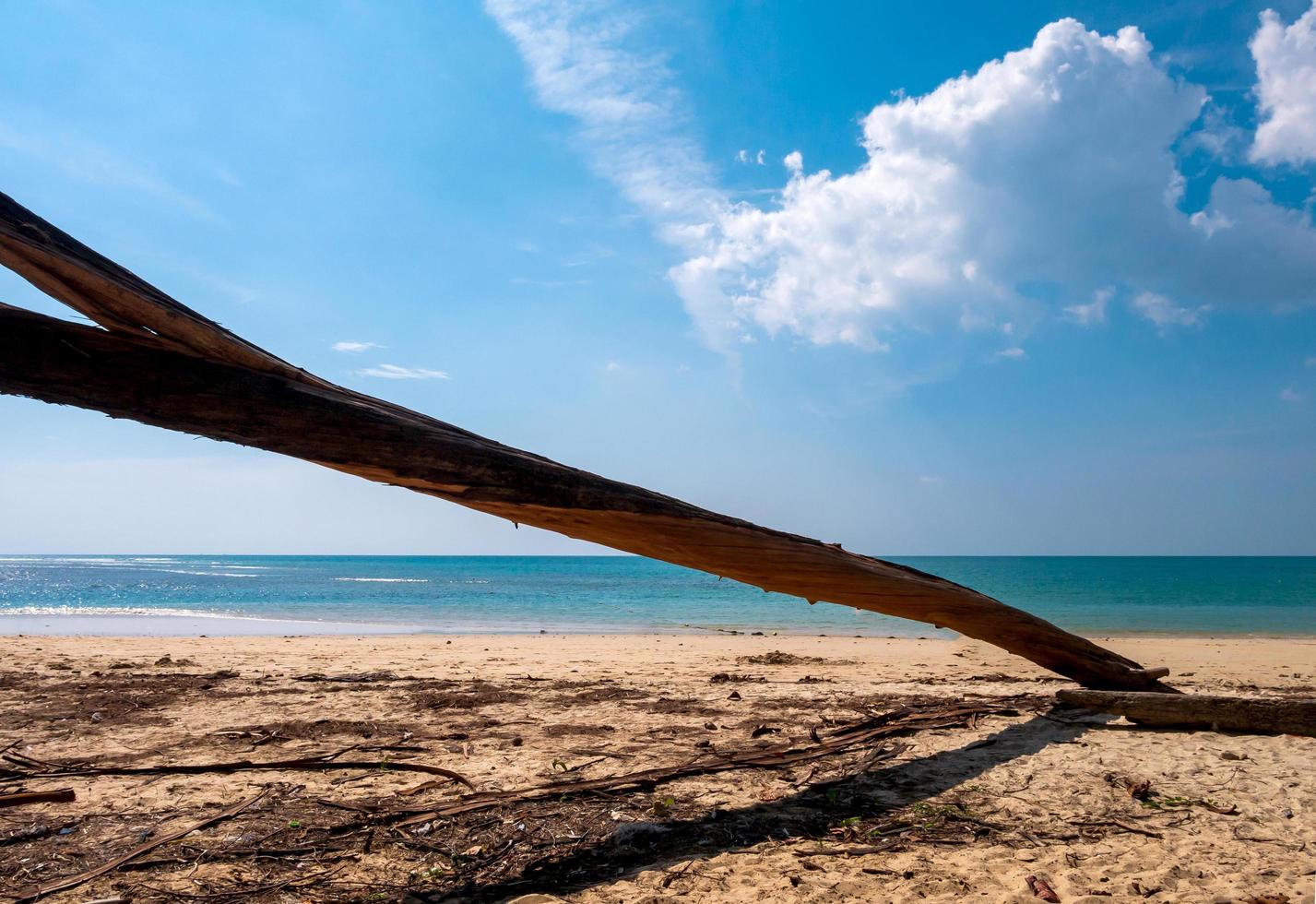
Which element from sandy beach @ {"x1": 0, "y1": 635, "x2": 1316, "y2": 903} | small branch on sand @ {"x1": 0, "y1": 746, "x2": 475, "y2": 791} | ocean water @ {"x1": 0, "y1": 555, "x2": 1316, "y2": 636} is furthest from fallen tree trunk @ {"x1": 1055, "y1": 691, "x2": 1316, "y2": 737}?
ocean water @ {"x1": 0, "y1": 555, "x2": 1316, "y2": 636}

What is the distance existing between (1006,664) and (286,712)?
8854 millimetres

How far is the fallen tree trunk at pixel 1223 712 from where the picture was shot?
4973 millimetres

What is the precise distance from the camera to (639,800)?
11.9ft

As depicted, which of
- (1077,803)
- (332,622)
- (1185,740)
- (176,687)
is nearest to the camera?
(1077,803)

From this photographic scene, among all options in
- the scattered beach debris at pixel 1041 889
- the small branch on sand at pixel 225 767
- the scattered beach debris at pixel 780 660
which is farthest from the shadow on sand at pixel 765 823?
the scattered beach debris at pixel 780 660

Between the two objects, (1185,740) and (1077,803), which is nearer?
(1077,803)

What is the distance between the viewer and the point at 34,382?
8.52 feet

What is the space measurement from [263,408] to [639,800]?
2456 mm

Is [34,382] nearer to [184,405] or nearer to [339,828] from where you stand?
[184,405]

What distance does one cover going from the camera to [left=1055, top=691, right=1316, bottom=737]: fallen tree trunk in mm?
4973

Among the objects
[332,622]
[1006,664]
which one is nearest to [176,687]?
[1006,664]

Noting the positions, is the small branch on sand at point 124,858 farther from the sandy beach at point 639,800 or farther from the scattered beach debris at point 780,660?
the scattered beach debris at point 780,660

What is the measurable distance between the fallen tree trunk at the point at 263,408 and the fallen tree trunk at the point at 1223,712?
326 centimetres

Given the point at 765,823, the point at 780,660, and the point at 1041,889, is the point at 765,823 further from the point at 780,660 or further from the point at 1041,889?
the point at 780,660
